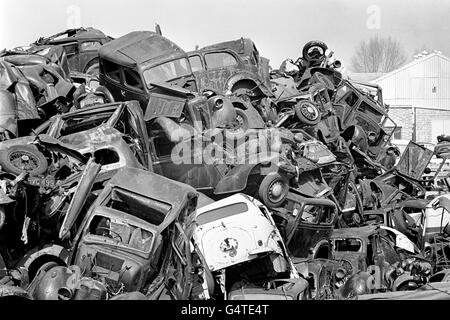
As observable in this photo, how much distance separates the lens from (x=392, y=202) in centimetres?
1533

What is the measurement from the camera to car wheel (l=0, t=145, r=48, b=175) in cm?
909

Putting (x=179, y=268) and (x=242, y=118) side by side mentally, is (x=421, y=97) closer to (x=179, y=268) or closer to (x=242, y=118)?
(x=242, y=118)

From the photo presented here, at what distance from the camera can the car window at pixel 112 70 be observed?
13530 mm

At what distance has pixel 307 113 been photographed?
610 inches

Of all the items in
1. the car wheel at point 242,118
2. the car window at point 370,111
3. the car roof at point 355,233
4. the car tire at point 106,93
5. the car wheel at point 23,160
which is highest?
the car tire at point 106,93

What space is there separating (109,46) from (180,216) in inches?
261

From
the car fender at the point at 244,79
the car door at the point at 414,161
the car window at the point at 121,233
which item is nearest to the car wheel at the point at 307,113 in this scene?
Result: the car fender at the point at 244,79

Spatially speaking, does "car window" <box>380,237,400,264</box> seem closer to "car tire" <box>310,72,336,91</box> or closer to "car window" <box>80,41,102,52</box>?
"car tire" <box>310,72,336,91</box>

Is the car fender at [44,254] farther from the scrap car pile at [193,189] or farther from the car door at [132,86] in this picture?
the car door at [132,86]

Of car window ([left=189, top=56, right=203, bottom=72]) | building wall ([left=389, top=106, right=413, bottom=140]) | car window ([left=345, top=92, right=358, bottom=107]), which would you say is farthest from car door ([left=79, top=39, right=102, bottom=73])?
building wall ([left=389, top=106, right=413, bottom=140])

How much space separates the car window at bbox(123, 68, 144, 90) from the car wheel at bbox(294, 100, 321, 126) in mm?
3888

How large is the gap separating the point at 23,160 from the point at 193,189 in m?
2.42

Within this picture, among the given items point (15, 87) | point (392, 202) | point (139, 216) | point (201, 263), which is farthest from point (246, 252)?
point (392, 202)

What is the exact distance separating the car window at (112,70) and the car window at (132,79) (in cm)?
22
